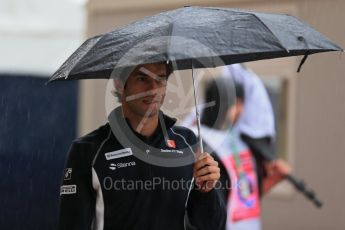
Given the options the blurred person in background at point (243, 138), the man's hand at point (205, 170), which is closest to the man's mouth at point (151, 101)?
the man's hand at point (205, 170)

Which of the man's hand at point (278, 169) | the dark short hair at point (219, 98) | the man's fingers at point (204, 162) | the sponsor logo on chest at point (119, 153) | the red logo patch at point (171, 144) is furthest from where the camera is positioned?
the man's hand at point (278, 169)

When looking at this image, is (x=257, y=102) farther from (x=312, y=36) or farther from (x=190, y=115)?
(x=312, y=36)

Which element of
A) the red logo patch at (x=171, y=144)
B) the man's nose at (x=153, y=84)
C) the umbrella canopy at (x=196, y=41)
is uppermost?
the umbrella canopy at (x=196, y=41)

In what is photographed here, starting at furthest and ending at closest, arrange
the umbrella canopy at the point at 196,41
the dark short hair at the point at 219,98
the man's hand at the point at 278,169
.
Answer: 1. the man's hand at the point at 278,169
2. the dark short hair at the point at 219,98
3. the umbrella canopy at the point at 196,41

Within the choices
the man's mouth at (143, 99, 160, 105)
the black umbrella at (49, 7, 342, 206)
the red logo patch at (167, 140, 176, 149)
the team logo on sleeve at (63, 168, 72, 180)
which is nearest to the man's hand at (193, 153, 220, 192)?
the red logo patch at (167, 140, 176, 149)

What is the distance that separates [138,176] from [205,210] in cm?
36

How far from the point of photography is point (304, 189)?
7.05 m

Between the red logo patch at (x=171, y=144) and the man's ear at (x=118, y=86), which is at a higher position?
the man's ear at (x=118, y=86)

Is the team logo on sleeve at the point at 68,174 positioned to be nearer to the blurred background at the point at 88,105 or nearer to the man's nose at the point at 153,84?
the man's nose at the point at 153,84

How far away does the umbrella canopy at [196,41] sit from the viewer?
287 cm

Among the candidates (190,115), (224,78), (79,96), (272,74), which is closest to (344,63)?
(272,74)

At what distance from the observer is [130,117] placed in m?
3.31

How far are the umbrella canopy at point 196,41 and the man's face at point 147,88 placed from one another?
0.17 metres

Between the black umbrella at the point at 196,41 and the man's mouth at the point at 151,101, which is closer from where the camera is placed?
the black umbrella at the point at 196,41
